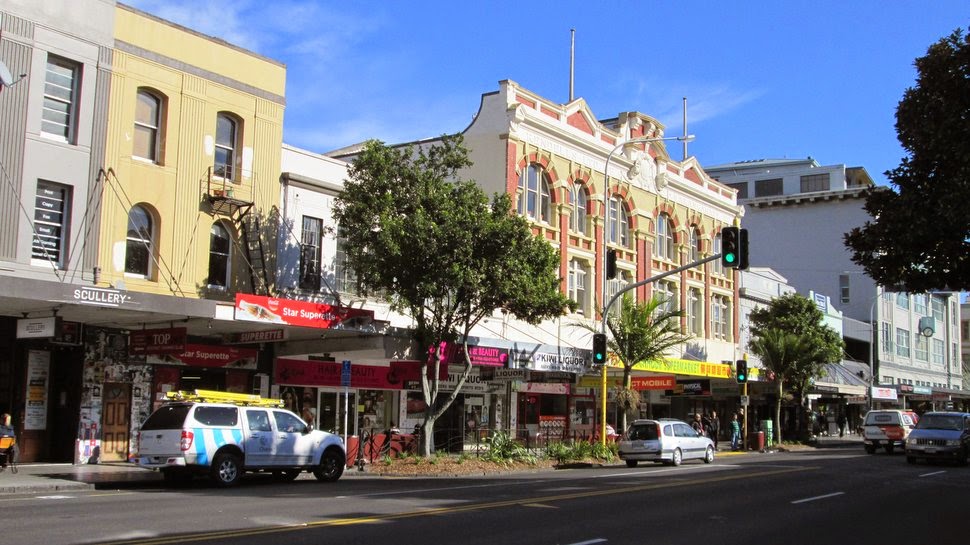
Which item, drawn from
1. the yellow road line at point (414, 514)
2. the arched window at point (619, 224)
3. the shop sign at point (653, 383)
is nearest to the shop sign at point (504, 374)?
the shop sign at point (653, 383)

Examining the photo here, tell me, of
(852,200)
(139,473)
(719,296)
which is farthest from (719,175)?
(139,473)

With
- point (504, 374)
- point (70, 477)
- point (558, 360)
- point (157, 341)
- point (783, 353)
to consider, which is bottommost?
point (70, 477)

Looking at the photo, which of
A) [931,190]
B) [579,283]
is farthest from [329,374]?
[931,190]

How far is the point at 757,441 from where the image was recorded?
136ft

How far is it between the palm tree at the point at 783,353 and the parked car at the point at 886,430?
18.4 feet

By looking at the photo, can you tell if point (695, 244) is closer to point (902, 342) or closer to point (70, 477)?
point (902, 342)

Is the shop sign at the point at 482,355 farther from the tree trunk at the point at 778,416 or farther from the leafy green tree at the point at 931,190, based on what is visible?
the tree trunk at the point at 778,416

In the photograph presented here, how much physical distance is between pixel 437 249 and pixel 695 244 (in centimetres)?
2726

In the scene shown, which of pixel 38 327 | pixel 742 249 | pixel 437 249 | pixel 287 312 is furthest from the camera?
pixel 437 249

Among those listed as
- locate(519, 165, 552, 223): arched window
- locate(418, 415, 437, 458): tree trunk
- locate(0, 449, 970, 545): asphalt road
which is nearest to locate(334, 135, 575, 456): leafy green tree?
locate(418, 415, 437, 458): tree trunk

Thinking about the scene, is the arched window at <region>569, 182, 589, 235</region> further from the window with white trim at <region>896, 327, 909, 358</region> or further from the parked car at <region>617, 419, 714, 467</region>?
the window with white trim at <region>896, 327, 909, 358</region>

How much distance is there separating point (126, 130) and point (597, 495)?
15090 mm

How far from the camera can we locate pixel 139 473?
21422 mm

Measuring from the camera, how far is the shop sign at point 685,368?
36906 millimetres
